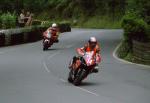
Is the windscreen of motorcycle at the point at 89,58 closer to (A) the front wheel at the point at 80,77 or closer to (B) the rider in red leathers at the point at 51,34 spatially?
(A) the front wheel at the point at 80,77

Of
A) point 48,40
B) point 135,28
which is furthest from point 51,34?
point 135,28

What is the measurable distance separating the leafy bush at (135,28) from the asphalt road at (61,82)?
1.76 m

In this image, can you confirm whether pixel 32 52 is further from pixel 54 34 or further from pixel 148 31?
pixel 148 31

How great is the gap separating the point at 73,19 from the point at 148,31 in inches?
2326

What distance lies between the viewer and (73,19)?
8862 centimetres

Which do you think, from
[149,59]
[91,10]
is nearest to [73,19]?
[91,10]

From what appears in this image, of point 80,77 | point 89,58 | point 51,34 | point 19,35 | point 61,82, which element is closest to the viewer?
point 80,77

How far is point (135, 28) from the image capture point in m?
30.8

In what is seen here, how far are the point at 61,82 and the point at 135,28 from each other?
1185 cm

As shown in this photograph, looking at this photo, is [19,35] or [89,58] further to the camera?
[19,35]

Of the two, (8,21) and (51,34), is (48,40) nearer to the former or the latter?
(51,34)

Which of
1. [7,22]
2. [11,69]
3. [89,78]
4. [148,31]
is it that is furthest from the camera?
[7,22]

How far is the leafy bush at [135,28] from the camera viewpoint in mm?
30227

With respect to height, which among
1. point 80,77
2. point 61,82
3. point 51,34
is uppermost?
point 80,77
